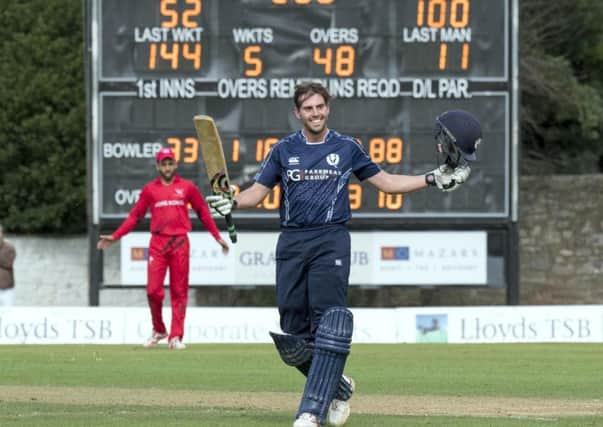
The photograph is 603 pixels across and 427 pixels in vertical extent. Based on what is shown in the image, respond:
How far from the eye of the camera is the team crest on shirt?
24.2 ft

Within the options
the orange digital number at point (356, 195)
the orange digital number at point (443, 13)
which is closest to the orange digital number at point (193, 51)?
the orange digital number at point (356, 195)

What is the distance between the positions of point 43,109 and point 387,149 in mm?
9251

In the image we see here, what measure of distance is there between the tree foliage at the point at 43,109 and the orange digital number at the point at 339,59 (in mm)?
8217

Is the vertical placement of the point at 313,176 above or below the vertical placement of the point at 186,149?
below

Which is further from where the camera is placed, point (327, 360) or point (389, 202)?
point (389, 202)

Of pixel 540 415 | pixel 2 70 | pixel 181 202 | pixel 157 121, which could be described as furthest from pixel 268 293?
pixel 540 415

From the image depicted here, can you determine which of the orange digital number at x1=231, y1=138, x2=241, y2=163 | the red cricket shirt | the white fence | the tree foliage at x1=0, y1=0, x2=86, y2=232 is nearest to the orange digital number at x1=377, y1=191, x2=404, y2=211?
the white fence

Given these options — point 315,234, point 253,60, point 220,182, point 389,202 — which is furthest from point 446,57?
point 315,234

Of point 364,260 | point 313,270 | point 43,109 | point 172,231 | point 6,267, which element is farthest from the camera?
point 43,109

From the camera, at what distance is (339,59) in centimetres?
1784

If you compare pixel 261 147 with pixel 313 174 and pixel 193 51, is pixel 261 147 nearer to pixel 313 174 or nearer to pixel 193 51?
pixel 193 51

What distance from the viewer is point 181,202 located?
45.6ft

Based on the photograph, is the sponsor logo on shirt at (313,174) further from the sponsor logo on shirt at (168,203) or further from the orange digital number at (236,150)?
the orange digital number at (236,150)

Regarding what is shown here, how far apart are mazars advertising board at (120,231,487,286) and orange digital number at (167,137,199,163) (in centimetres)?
135
